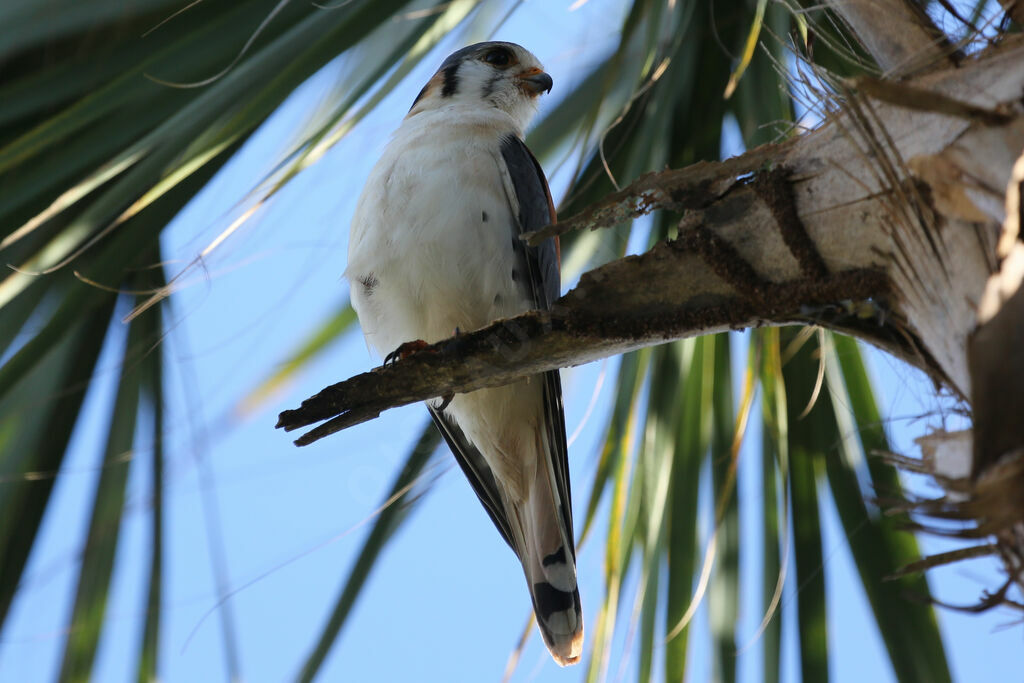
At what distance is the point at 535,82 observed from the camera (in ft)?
11.2

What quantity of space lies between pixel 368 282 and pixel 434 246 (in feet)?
0.74

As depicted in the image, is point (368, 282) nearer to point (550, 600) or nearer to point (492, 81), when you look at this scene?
point (550, 600)

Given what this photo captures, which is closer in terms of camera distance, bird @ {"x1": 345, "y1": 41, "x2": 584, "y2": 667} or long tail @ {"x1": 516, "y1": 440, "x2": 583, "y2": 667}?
long tail @ {"x1": 516, "y1": 440, "x2": 583, "y2": 667}

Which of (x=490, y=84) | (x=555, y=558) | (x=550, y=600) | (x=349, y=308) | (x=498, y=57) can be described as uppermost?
(x=498, y=57)

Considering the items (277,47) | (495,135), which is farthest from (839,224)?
(495,135)

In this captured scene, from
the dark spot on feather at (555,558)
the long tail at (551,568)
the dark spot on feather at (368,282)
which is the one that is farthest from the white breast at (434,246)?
the dark spot on feather at (555,558)

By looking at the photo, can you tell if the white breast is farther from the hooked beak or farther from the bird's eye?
the bird's eye

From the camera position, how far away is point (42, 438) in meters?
1.79

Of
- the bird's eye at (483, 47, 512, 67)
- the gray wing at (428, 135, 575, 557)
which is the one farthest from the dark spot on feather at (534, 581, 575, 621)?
the bird's eye at (483, 47, 512, 67)

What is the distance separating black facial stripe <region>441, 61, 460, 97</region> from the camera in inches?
134

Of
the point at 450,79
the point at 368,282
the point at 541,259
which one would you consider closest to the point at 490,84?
the point at 450,79

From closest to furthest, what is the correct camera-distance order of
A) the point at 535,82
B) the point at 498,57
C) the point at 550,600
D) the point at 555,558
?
the point at 550,600
the point at 555,558
the point at 535,82
the point at 498,57

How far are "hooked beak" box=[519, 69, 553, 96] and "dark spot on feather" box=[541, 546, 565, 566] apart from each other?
1713 mm

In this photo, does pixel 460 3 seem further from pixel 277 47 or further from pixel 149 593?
pixel 149 593
